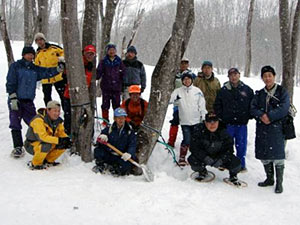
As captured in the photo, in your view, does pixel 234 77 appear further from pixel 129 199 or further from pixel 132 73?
pixel 129 199

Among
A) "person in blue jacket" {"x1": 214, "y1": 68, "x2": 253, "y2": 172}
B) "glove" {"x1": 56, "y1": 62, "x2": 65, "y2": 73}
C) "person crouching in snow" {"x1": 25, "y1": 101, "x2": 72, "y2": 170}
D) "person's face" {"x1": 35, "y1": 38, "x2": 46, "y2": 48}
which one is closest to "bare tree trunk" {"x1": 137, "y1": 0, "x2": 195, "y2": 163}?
"person in blue jacket" {"x1": 214, "y1": 68, "x2": 253, "y2": 172}

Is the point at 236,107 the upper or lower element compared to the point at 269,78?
lower

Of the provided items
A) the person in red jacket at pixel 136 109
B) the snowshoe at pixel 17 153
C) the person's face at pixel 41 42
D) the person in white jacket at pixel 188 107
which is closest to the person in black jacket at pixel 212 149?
the person in white jacket at pixel 188 107

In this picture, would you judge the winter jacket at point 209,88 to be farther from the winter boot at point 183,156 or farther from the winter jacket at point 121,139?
the winter jacket at point 121,139

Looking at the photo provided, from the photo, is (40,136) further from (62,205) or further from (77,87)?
(62,205)

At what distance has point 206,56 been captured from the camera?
41250 millimetres

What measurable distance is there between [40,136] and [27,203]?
4.03 feet

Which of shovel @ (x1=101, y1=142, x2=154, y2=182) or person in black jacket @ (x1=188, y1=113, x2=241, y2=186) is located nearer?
shovel @ (x1=101, y1=142, x2=154, y2=182)

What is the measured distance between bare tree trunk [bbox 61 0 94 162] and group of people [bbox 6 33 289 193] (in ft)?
0.74

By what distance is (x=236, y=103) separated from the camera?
496cm

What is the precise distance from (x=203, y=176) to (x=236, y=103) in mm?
1292

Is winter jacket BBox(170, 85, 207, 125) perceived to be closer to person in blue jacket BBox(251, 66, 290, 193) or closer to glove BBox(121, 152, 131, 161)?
person in blue jacket BBox(251, 66, 290, 193)

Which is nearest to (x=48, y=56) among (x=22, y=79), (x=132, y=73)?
(x=22, y=79)

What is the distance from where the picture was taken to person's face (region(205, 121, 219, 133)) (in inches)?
183
